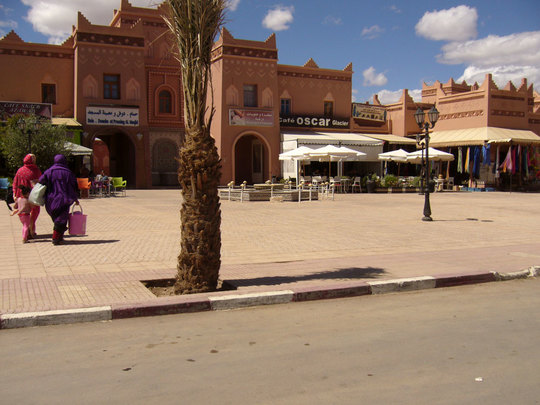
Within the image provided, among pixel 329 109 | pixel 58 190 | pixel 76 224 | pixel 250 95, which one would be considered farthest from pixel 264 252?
pixel 329 109

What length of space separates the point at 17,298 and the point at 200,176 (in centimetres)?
242

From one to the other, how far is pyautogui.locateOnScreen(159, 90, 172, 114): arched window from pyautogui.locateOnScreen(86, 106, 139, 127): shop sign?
2114 mm

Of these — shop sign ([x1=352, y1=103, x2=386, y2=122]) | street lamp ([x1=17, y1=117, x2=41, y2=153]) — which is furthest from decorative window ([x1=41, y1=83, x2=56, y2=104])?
shop sign ([x1=352, y1=103, x2=386, y2=122])

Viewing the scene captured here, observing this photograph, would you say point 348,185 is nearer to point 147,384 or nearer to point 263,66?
point 263,66

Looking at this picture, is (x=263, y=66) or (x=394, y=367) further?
(x=263, y=66)

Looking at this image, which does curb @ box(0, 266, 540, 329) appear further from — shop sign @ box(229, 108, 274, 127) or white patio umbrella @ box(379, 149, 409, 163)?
shop sign @ box(229, 108, 274, 127)

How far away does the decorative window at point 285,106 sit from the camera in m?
34.8

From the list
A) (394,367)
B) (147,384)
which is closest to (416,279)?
(394,367)

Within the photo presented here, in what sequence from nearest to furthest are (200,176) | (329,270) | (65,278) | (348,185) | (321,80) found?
(200,176)
(65,278)
(329,270)
(348,185)
(321,80)

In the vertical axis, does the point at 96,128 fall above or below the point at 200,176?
above

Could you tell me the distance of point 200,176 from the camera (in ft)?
20.2

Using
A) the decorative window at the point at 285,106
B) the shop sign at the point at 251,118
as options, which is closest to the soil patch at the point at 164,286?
the shop sign at the point at 251,118

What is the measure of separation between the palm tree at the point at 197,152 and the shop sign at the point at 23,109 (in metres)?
25.3

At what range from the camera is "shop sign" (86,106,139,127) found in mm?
30306
